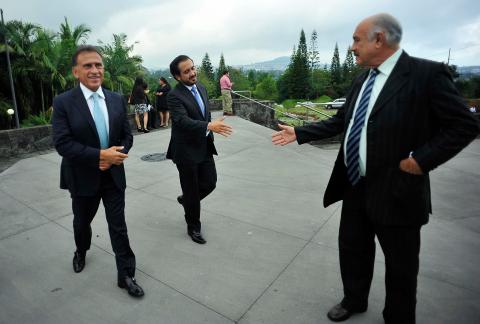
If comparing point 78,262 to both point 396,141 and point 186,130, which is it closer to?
point 186,130

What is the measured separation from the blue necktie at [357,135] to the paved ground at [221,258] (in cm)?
113

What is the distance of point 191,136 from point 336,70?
358 ft

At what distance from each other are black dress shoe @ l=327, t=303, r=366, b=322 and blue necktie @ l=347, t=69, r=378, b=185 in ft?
3.22

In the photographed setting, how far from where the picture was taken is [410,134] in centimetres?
197

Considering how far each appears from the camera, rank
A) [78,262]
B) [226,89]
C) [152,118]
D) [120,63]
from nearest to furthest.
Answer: [78,262]
[152,118]
[226,89]
[120,63]

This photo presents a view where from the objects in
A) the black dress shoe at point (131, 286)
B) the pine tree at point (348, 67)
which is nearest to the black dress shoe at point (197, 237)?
the black dress shoe at point (131, 286)

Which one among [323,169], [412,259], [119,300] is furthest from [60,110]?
[323,169]

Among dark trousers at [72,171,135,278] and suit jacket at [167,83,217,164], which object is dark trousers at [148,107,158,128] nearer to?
suit jacket at [167,83,217,164]

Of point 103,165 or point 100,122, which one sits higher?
point 100,122

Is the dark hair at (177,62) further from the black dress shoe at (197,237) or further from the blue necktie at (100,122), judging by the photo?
the black dress shoe at (197,237)

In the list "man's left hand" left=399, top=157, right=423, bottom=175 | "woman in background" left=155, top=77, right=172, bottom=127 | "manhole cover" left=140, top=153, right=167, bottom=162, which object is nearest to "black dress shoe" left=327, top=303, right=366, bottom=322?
"man's left hand" left=399, top=157, right=423, bottom=175

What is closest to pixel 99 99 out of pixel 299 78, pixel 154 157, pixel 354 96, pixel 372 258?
pixel 354 96

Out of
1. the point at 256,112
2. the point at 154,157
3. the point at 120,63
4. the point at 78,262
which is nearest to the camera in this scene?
the point at 78,262

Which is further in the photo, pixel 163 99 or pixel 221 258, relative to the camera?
pixel 163 99
